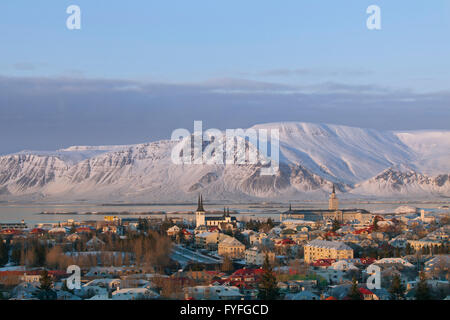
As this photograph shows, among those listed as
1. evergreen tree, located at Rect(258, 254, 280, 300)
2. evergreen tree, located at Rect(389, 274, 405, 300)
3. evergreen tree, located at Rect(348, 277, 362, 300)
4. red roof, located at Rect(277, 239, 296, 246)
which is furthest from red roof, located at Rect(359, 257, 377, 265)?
evergreen tree, located at Rect(348, 277, 362, 300)

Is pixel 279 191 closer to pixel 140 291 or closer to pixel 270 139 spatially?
pixel 270 139

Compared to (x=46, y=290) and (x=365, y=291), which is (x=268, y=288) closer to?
(x=365, y=291)

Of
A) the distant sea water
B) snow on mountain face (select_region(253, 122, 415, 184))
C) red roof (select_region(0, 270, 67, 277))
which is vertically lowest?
red roof (select_region(0, 270, 67, 277))

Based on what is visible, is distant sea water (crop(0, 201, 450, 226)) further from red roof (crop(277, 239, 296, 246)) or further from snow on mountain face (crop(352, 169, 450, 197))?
red roof (crop(277, 239, 296, 246))
